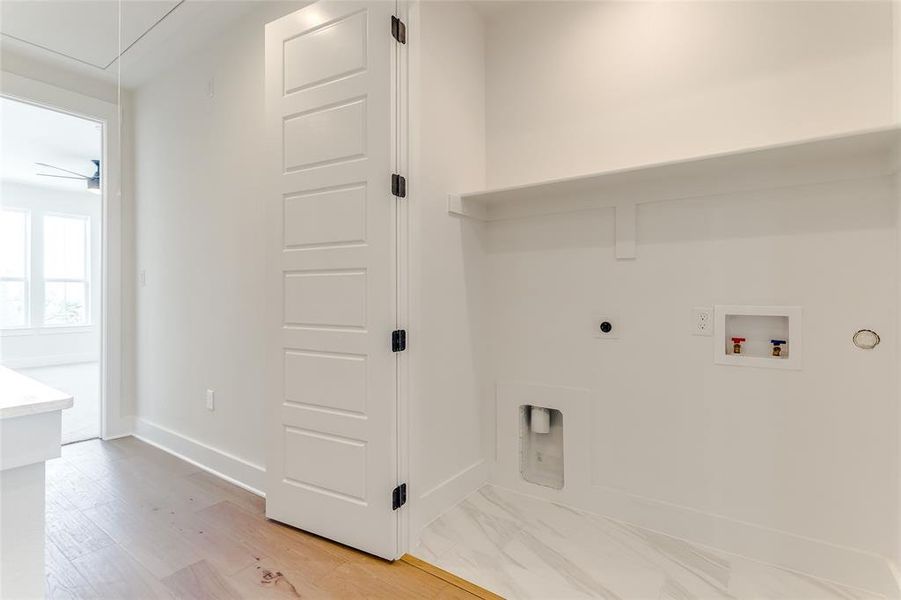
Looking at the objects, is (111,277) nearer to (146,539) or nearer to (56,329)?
(56,329)

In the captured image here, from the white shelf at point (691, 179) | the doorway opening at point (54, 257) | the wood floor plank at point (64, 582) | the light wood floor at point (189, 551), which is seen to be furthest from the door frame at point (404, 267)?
the doorway opening at point (54, 257)

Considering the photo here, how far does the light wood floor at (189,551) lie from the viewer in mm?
1606

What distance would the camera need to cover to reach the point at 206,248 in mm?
2820

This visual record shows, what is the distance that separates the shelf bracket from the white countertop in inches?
79.8

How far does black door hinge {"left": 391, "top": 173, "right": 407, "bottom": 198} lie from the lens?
183 centimetres

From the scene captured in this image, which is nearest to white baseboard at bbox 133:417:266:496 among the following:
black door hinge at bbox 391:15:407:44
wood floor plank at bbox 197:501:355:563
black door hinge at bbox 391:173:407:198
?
wood floor plank at bbox 197:501:355:563

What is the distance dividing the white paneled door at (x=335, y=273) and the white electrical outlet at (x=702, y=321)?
4.30 ft

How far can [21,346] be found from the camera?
2373mm

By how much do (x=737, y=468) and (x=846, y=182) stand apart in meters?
1.20

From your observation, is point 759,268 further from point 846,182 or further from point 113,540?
point 113,540

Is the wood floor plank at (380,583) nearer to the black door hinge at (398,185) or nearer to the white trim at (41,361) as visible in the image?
the black door hinge at (398,185)

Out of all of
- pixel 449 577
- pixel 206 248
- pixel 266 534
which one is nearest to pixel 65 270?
pixel 206 248

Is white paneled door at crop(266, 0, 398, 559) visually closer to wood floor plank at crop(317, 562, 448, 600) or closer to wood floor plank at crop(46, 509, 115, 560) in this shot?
wood floor plank at crop(317, 562, 448, 600)

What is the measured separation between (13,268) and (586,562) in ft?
11.0
